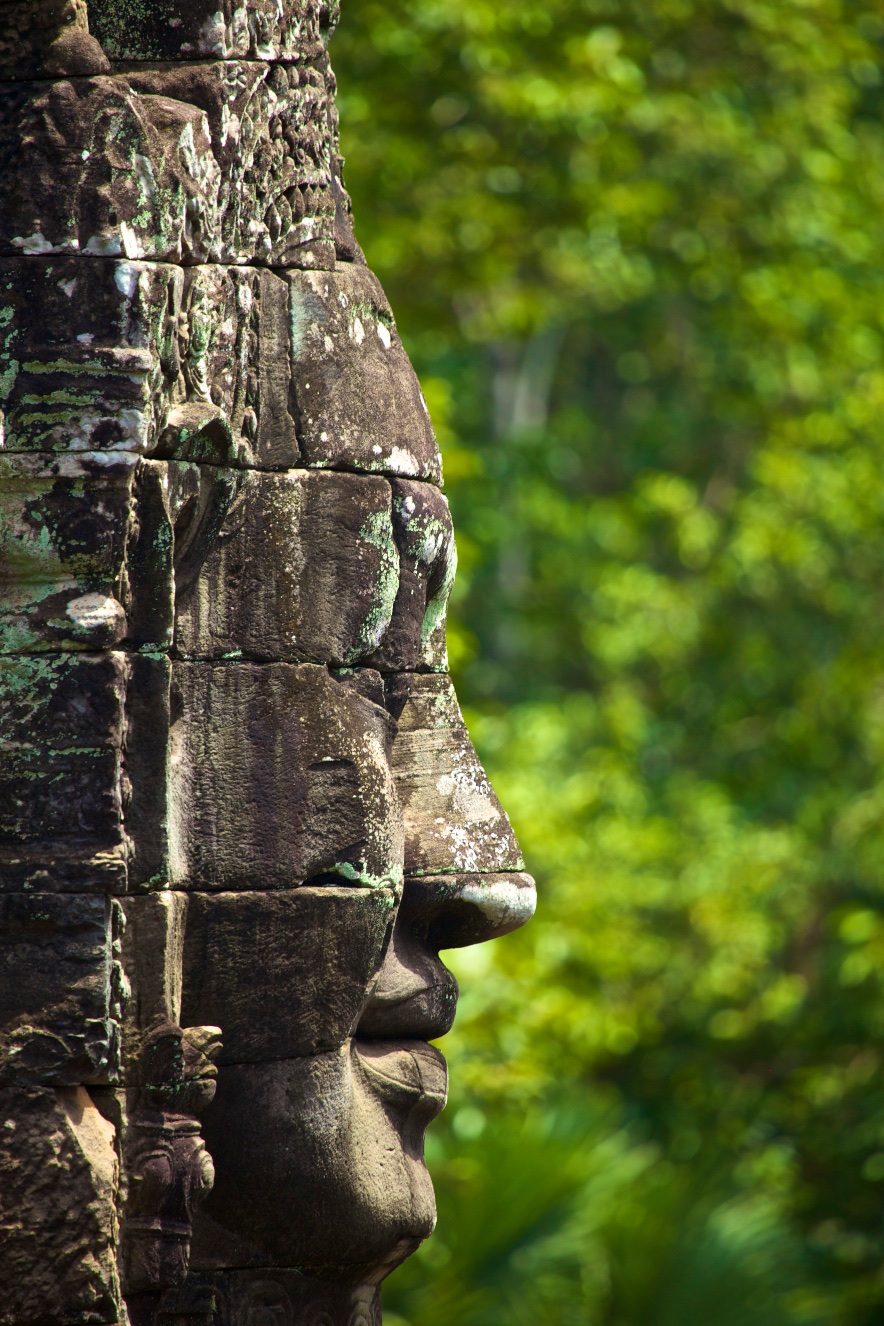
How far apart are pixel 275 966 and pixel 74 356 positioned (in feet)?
3.15

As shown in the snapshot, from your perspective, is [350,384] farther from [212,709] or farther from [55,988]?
[55,988]

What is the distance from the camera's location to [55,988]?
8.89 ft

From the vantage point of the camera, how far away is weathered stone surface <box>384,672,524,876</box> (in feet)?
11.1

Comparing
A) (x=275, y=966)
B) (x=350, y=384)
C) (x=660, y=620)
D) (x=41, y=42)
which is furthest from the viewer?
(x=660, y=620)

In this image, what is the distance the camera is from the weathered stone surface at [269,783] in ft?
9.85

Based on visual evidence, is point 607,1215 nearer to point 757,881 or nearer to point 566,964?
point 566,964

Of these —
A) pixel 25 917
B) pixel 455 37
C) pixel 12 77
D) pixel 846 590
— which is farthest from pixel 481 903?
pixel 846 590

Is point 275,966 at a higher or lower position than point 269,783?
lower

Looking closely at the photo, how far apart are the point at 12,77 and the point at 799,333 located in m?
6.48

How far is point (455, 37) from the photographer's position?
719 centimetres

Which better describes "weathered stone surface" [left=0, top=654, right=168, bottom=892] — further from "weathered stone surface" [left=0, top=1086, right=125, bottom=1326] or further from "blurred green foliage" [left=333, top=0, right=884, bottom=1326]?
"blurred green foliage" [left=333, top=0, right=884, bottom=1326]

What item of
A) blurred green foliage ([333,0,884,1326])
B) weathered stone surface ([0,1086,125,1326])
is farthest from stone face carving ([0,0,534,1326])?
blurred green foliage ([333,0,884,1326])

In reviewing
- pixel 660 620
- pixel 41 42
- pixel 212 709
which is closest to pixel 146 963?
pixel 212 709

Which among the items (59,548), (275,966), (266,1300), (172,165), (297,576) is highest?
(172,165)
